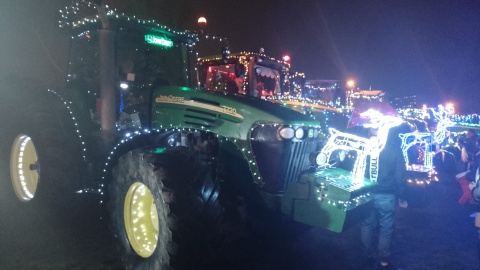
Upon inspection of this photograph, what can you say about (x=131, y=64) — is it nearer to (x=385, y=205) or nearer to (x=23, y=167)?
(x=23, y=167)

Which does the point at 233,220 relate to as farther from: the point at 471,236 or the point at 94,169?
the point at 471,236

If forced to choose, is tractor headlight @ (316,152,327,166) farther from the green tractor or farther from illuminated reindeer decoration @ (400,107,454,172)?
illuminated reindeer decoration @ (400,107,454,172)

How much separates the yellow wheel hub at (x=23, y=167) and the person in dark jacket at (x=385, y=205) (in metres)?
5.02

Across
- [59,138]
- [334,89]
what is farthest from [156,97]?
[334,89]

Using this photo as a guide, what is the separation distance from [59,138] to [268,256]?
318 cm

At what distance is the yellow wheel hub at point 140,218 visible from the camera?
3.92 meters

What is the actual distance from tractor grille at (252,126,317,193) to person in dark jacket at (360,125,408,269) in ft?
4.02

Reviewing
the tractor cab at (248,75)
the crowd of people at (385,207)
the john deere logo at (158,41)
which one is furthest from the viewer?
the tractor cab at (248,75)

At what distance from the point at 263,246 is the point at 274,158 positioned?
1485 mm


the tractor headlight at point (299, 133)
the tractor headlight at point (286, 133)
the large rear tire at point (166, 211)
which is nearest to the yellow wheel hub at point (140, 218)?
the large rear tire at point (166, 211)

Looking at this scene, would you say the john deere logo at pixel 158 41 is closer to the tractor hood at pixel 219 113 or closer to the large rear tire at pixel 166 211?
the tractor hood at pixel 219 113

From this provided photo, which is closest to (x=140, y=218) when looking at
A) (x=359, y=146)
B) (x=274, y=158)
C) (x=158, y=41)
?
(x=274, y=158)

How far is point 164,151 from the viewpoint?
12.2 feet

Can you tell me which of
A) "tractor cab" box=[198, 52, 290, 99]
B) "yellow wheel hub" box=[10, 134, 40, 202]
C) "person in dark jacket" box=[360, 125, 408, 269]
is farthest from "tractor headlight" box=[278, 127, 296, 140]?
"tractor cab" box=[198, 52, 290, 99]
